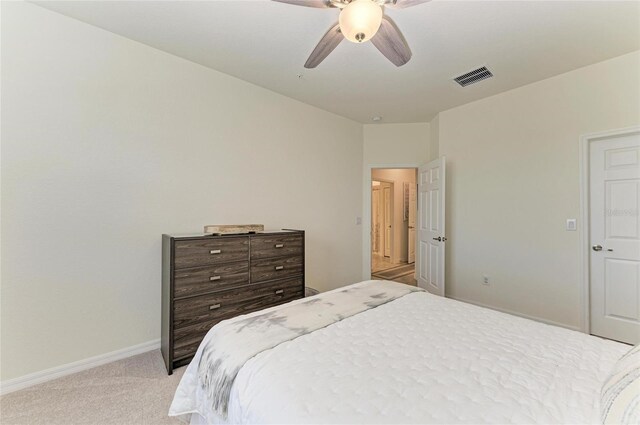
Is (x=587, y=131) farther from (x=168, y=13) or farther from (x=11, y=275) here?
(x=11, y=275)

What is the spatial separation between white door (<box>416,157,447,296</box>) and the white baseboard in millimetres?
3370

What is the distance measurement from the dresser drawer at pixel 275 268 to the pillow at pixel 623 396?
233 cm

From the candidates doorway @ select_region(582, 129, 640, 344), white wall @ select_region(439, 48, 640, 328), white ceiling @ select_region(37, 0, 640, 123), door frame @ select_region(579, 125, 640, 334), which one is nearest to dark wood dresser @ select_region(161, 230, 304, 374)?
white ceiling @ select_region(37, 0, 640, 123)

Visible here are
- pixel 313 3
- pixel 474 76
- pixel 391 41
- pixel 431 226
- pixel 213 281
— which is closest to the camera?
pixel 313 3

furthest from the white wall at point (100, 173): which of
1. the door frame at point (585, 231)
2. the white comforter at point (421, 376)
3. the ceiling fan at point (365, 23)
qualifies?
the door frame at point (585, 231)

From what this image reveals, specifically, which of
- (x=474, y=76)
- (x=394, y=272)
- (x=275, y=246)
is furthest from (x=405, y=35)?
(x=394, y=272)

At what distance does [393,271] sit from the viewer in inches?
241

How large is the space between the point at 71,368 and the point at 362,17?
3124 millimetres

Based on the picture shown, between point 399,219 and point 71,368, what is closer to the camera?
point 71,368

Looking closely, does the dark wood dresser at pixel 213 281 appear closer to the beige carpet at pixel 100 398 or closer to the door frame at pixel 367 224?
the beige carpet at pixel 100 398

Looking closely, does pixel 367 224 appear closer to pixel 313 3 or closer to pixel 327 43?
pixel 327 43

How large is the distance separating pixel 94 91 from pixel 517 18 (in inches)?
131

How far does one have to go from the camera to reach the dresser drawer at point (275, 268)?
2.68 metres

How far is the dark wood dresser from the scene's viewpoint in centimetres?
222
